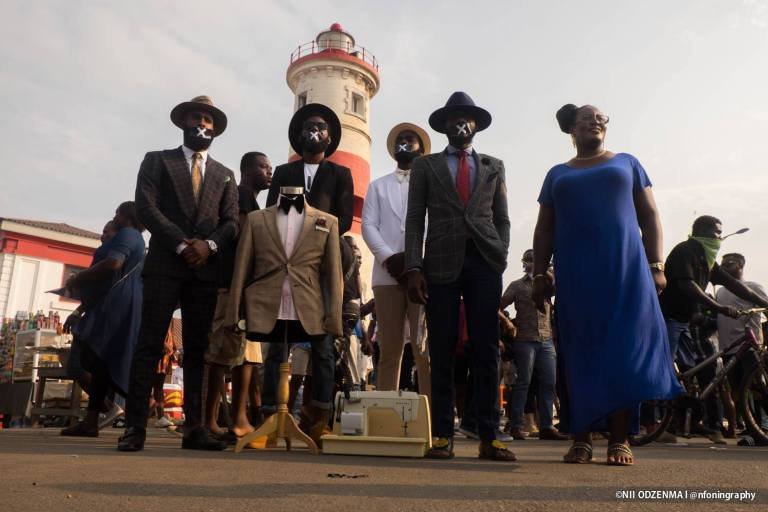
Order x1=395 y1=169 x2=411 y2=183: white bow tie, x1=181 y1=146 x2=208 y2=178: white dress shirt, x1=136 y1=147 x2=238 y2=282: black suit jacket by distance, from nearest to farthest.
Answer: x1=136 y1=147 x2=238 y2=282: black suit jacket → x1=181 y1=146 x2=208 y2=178: white dress shirt → x1=395 y1=169 x2=411 y2=183: white bow tie

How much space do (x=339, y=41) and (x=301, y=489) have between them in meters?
33.5

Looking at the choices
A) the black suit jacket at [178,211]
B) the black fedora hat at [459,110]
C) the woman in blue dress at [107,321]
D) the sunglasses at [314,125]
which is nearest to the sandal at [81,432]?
the woman in blue dress at [107,321]

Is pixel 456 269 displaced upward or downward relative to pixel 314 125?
downward

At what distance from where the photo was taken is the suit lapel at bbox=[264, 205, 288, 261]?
14.6 feet

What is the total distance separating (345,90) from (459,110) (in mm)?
27242

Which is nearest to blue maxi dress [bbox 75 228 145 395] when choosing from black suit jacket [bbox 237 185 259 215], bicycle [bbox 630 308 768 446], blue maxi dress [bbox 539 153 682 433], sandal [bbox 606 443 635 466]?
black suit jacket [bbox 237 185 259 215]

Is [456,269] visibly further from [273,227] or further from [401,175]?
[401,175]

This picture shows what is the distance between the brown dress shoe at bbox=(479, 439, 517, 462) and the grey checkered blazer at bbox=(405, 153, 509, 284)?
3.23 feet

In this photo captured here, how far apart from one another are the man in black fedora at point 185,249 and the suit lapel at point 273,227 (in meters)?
0.26

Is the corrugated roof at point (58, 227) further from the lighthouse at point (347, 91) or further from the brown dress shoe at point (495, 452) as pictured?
the brown dress shoe at point (495, 452)

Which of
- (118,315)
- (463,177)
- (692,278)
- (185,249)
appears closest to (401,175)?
(463,177)

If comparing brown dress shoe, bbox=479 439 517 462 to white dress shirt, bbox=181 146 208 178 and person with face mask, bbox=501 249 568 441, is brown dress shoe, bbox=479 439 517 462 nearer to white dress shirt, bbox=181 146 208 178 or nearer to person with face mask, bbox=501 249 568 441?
white dress shirt, bbox=181 146 208 178

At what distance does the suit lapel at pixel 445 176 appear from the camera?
429 cm

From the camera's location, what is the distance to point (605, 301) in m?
3.80
